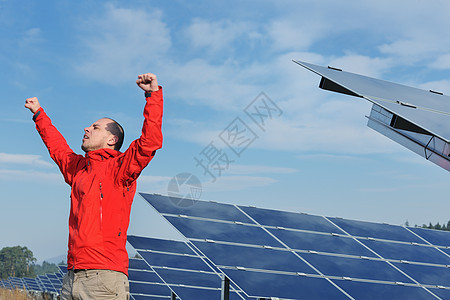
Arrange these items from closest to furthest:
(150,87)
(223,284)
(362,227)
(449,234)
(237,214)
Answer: (150,87)
(223,284)
(237,214)
(362,227)
(449,234)

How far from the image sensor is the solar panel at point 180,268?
518 inches

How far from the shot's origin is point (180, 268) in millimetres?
14148

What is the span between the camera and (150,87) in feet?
14.5

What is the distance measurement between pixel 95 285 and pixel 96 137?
4.36 feet

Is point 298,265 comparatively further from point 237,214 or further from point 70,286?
point 70,286

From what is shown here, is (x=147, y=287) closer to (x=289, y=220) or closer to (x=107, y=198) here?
(x=289, y=220)

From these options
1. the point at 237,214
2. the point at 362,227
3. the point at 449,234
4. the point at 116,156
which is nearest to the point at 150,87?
the point at 116,156

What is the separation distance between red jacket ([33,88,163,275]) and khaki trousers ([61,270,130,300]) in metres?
0.06

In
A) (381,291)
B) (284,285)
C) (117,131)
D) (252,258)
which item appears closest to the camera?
(117,131)

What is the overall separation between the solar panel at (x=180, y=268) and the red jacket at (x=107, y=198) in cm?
828

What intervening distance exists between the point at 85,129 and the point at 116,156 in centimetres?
40

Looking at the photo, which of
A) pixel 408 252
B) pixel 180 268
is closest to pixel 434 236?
pixel 408 252

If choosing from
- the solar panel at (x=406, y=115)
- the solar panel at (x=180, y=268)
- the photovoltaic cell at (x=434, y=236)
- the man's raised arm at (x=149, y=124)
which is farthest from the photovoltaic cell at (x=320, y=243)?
the man's raised arm at (x=149, y=124)

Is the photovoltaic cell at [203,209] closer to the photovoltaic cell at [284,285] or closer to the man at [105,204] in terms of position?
the photovoltaic cell at [284,285]
